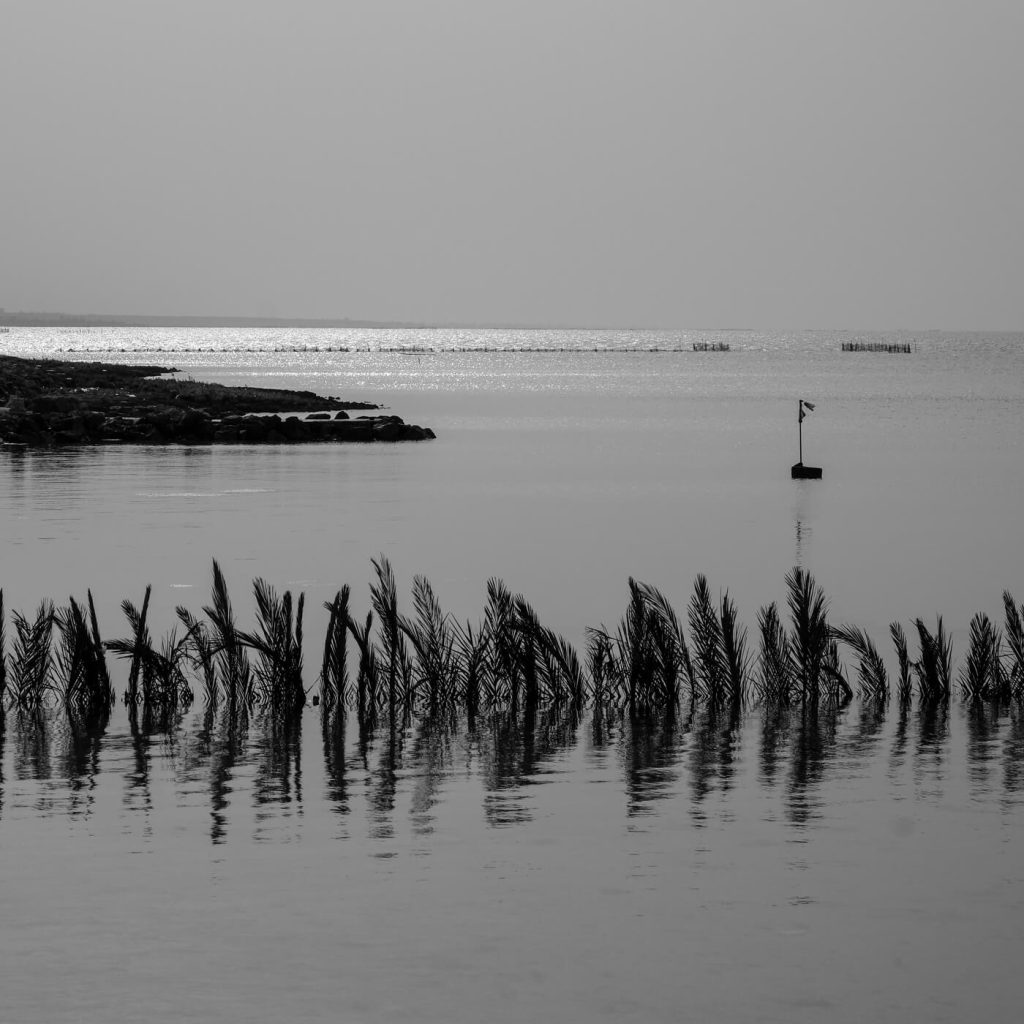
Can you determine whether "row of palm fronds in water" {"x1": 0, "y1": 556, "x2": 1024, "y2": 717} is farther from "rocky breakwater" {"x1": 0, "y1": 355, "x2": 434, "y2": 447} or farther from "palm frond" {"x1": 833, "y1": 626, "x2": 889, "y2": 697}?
"rocky breakwater" {"x1": 0, "y1": 355, "x2": 434, "y2": 447}

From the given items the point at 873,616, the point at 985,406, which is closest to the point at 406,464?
the point at 873,616

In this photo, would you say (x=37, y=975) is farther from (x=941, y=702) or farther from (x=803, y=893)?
(x=941, y=702)

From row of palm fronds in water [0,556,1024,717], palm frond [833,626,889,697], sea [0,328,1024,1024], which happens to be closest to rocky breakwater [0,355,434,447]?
sea [0,328,1024,1024]

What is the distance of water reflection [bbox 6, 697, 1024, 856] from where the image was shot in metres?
12.1

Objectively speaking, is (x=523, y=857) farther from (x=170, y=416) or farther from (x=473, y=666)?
(x=170, y=416)

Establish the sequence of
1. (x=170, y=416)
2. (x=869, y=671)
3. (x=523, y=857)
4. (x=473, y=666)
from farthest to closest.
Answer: (x=170, y=416) < (x=869, y=671) < (x=473, y=666) < (x=523, y=857)

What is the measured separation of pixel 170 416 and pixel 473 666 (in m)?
53.5

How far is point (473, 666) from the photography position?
16203mm

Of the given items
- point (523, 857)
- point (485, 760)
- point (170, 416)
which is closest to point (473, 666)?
point (485, 760)

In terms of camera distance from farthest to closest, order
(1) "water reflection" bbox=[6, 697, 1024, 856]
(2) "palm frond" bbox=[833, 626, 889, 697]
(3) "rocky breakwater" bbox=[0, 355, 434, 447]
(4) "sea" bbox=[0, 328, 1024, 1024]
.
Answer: (3) "rocky breakwater" bbox=[0, 355, 434, 447], (2) "palm frond" bbox=[833, 626, 889, 697], (1) "water reflection" bbox=[6, 697, 1024, 856], (4) "sea" bbox=[0, 328, 1024, 1024]

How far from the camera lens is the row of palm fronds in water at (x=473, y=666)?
15.8 m

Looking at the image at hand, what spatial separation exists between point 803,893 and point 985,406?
100741 millimetres

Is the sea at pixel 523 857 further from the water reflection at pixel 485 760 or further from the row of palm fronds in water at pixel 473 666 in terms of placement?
the row of palm fronds in water at pixel 473 666

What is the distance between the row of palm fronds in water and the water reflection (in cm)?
26
